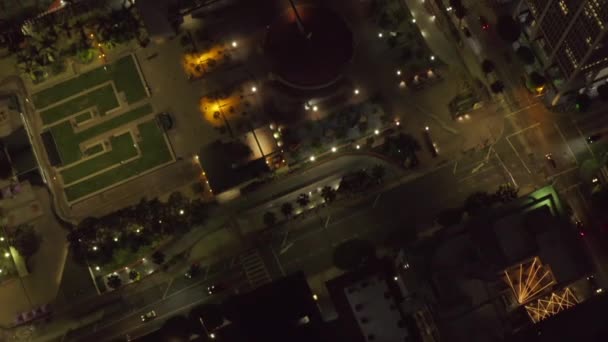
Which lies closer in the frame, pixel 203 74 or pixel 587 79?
pixel 587 79

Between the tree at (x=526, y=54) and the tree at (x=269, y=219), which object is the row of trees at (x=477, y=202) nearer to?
the tree at (x=526, y=54)

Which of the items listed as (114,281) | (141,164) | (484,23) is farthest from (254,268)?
(484,23)

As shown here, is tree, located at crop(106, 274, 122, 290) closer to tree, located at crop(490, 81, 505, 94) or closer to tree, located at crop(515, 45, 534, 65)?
tree, located at crop(490, 81, 505, 94)

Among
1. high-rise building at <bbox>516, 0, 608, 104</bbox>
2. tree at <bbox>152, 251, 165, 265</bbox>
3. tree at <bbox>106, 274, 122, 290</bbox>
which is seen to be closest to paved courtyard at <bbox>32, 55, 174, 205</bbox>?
tree at <bbox>152, 251, 165, 265</bbox>

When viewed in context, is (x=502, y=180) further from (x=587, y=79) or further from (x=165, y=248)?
(x=165, y=248)

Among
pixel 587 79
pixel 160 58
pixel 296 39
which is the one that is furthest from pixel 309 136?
pixel 587 79
